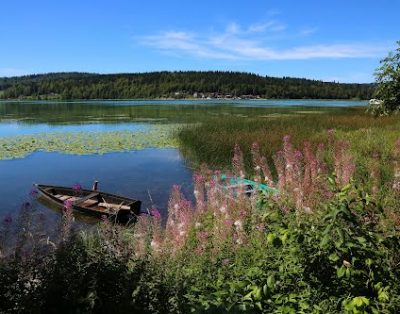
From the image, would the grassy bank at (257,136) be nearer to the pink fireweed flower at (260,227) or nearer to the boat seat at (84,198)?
the boat seat at (84,198)

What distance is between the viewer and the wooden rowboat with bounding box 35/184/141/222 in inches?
521

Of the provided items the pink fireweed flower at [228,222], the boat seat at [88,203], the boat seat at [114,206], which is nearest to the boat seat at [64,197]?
the boat seat at [88,203]

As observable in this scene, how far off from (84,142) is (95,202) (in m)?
17.8

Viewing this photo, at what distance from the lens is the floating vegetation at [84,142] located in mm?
28750

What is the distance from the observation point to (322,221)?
3.89m

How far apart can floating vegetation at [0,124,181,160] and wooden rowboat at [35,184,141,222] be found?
37.0 ft

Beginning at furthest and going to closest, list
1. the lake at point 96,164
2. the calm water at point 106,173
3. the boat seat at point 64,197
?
the lake at point 96,164 < the calm water at point 106,173 < the boat seat at point 64,197

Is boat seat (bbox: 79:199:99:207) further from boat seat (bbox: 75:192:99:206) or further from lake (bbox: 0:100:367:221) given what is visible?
lake (bbox: 0:100:367:221)

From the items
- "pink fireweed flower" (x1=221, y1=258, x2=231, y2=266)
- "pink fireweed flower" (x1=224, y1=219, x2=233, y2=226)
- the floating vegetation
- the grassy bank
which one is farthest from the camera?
A: the floating vegetation

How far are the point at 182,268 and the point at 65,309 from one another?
5.06 feet

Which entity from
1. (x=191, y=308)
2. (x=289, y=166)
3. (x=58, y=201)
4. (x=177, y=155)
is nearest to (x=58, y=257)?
(x=191, y=308)

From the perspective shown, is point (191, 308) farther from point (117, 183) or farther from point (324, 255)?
point (117, 183)

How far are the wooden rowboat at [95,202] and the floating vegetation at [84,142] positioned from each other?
1129 cm

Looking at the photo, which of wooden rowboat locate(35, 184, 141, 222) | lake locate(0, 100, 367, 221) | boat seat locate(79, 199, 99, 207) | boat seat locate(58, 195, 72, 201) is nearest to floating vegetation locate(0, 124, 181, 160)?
lake locate(0, 100, 367, 221)
